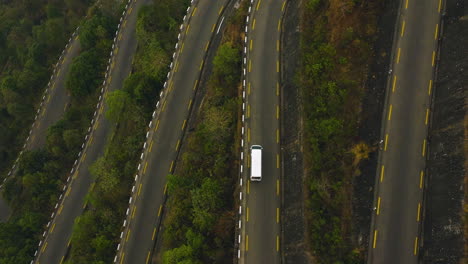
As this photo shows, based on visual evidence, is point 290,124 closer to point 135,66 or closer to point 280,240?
point 280,240

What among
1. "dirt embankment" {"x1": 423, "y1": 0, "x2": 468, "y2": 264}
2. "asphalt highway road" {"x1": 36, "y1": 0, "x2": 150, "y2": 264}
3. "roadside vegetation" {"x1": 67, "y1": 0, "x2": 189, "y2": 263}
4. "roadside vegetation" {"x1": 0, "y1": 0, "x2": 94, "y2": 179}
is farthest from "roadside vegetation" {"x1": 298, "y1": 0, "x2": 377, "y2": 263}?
"roadside vegetation" {"x1": 0, "y1": 0, "x2": 94, "y2": 179}

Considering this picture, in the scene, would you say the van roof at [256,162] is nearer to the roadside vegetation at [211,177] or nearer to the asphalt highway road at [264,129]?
the asphalt highway road at [264,129]

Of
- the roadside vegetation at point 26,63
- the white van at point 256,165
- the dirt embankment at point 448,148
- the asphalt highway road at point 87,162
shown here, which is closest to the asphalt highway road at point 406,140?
the dirt embankment at point 448,148

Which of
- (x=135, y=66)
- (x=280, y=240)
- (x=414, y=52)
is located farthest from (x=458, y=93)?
(x=135, y=66)

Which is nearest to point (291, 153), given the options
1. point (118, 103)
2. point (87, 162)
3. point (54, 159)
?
point (118, 103)

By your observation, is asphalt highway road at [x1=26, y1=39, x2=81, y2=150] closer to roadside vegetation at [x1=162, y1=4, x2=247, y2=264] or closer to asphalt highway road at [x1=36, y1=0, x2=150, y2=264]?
asphalt highway road at [x1=36, y1=0, x2=150, y2=264]

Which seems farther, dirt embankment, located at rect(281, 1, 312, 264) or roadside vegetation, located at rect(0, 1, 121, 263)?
roadside vegetation, located at rect(0, 1, 121, 263)
